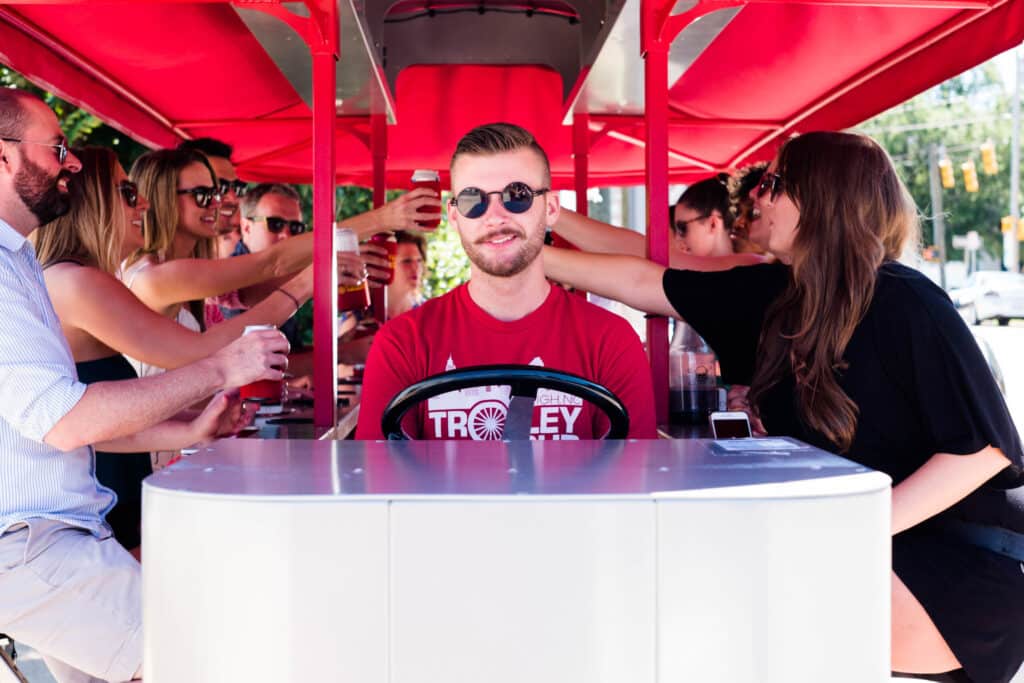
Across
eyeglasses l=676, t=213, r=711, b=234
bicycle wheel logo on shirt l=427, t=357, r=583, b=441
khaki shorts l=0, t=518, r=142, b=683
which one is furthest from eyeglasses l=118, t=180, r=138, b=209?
eyeglasses l=676, t=213, r=711, b=234

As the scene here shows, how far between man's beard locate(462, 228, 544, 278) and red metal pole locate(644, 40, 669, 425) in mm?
888

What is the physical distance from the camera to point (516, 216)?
2.52 meters

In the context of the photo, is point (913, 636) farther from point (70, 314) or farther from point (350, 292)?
point (70, 314)

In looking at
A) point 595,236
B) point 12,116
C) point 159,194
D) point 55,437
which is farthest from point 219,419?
point 159,194

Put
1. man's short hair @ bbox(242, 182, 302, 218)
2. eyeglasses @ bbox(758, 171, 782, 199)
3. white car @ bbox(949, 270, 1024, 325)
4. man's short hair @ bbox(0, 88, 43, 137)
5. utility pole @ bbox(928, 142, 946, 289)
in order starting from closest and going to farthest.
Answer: man's short hair @ bbox(0, 88, 43, 137), eyeglasses @ bbox(758, 171, 782, 199), man's short hair @ bbox(242, 182, 302, 218), white car @ bbox(949, 270, 1024, 325), utility pole @ bbox(928, 142, 946, 289)

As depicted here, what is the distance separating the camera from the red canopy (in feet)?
13.6

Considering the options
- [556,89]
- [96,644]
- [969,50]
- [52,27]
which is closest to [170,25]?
[52,27]

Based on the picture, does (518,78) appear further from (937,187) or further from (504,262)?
(937,187)

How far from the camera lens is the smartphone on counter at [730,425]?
2.28 metres

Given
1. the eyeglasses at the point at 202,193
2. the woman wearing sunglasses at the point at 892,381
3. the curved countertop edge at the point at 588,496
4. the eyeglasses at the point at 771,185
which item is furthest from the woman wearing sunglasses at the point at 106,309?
the curved countertop edge at the point at 588,496

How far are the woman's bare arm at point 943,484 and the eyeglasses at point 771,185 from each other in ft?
2.84

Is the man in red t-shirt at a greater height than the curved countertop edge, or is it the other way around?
the man in red t-shirt

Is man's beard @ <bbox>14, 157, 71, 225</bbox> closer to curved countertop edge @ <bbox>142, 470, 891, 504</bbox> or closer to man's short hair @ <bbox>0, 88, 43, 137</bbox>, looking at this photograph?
man's short hair @ <bbox>0, 88, 43, 137</bbox>

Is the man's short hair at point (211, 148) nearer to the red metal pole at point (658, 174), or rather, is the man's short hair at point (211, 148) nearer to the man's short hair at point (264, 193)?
the man's short hair at point (264, 193)
